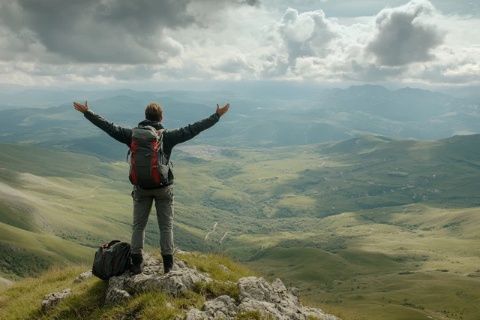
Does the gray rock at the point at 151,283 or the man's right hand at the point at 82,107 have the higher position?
the man's right hand at the point at 82,107

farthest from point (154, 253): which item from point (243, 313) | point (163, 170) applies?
point (243, 313)

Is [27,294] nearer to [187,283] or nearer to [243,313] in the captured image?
[187,283]

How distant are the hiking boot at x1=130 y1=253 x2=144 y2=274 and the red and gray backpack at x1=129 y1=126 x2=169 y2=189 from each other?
10.4 feet

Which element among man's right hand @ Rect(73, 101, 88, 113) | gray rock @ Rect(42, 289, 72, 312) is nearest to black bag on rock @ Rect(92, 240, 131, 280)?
gray rock @ Rect(42, 289, 72, 312)

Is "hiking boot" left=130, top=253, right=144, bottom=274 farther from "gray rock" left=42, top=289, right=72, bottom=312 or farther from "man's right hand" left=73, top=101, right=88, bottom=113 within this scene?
"man's right hand" left=73, top=101, right=88, bottom=113

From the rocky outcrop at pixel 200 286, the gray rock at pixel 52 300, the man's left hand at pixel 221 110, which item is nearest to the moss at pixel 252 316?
the rocky outcrop at pixel 200 286

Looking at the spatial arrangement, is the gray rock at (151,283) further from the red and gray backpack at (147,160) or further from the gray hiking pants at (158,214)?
the red and gray backpack at (147,160)

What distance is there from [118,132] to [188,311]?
7.68 m

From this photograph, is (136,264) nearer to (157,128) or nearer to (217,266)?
(217,266)

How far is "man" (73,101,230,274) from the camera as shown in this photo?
17891 millimetres

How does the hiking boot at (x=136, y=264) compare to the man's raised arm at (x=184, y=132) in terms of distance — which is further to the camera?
the hiking boot at (x=136, y=264)

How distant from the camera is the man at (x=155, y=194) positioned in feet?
58.7

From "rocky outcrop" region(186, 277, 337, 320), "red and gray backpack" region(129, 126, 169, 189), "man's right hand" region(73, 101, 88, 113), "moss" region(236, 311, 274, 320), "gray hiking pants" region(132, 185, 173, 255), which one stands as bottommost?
"rocky outcrop" region(186, 277, 337, 320)

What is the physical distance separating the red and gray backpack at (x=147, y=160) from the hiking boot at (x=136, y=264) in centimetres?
318
